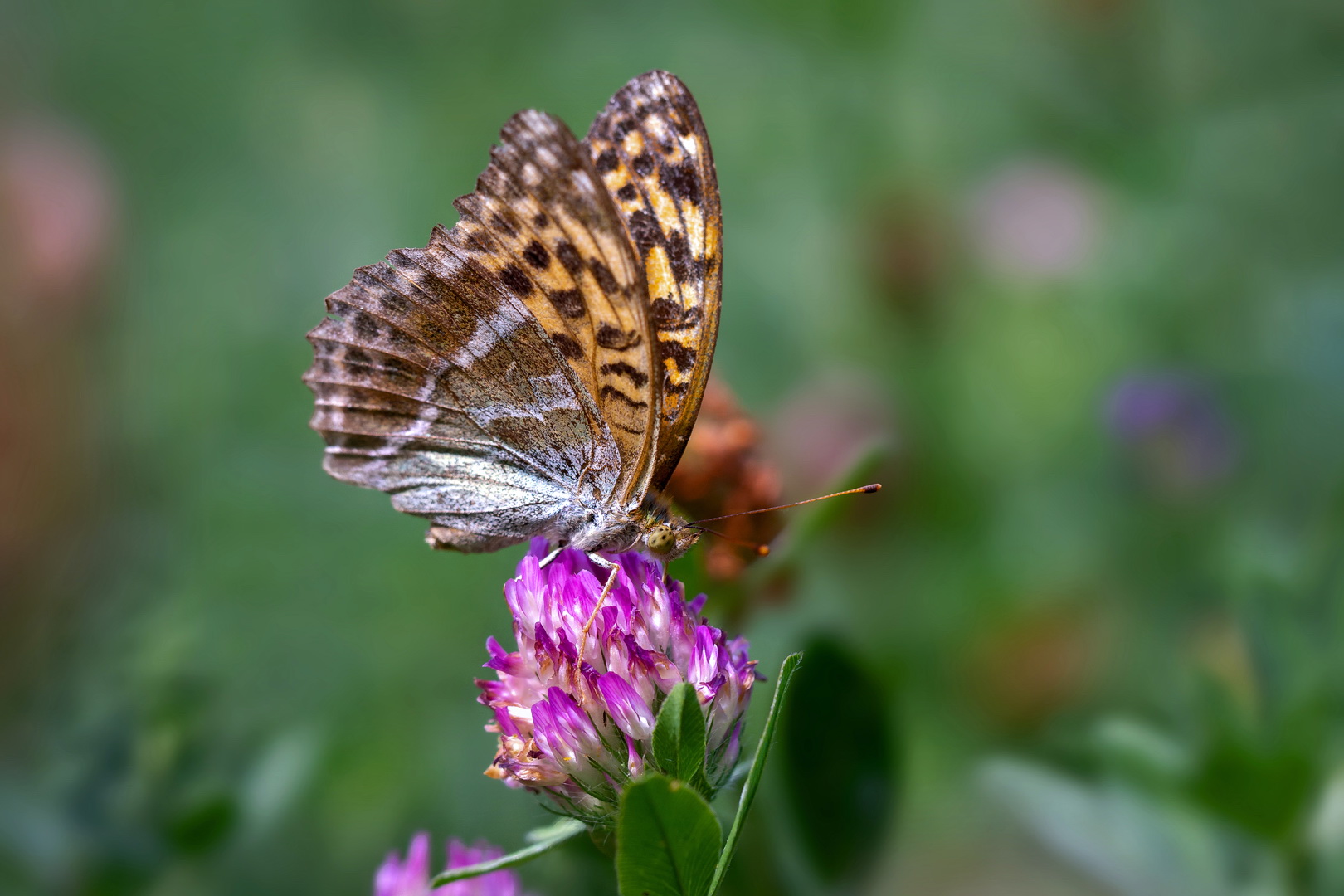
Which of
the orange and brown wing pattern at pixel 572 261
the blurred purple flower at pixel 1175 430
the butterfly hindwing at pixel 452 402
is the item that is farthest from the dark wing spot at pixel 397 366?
the blurred purple flower at pixel 1175 430

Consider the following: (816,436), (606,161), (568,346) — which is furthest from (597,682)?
(816,436)

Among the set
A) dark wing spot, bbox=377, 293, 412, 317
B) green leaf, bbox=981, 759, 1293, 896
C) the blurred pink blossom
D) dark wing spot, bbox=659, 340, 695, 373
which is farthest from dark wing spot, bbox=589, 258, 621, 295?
the blurred pink blossom

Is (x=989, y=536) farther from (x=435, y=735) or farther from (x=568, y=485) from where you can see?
(x=568, y=485)

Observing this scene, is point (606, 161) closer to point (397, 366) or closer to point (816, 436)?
point (397, 366)

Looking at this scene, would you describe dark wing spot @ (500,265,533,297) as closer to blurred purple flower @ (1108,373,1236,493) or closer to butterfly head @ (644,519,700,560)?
butterfly head @ (644,519,700,560)

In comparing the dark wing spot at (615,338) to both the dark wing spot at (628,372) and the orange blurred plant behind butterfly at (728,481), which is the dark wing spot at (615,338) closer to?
the dark wing spot at (628,372)
